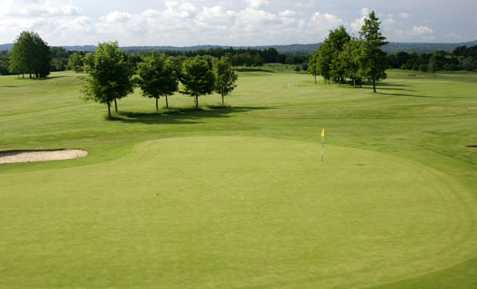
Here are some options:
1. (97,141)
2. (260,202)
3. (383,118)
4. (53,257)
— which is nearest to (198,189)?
(260,202)

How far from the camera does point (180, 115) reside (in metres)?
54.3

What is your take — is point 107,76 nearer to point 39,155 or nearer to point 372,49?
point 39,155

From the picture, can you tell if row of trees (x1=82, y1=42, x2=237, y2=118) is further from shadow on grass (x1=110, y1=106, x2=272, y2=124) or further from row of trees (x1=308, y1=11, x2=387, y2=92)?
row of trees (x1=308, y1=11, x2=387, y2=92)

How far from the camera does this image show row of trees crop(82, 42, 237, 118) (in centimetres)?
5162

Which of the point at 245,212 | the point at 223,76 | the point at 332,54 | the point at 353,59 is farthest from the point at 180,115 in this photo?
the point at 332,54

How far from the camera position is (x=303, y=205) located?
18422 mm

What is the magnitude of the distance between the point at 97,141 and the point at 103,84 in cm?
1649

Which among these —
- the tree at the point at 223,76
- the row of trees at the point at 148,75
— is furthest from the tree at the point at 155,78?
the tree at the point at 223,76

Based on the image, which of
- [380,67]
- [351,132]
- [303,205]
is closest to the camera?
[303,205]

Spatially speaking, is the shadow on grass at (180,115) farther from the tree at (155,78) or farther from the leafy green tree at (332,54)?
the leafy green tree at (332,54)

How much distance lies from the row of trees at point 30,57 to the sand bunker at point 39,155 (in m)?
96.0

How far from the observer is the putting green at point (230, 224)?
506 inches

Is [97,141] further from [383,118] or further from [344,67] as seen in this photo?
[344,67]

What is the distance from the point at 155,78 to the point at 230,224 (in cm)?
4258
